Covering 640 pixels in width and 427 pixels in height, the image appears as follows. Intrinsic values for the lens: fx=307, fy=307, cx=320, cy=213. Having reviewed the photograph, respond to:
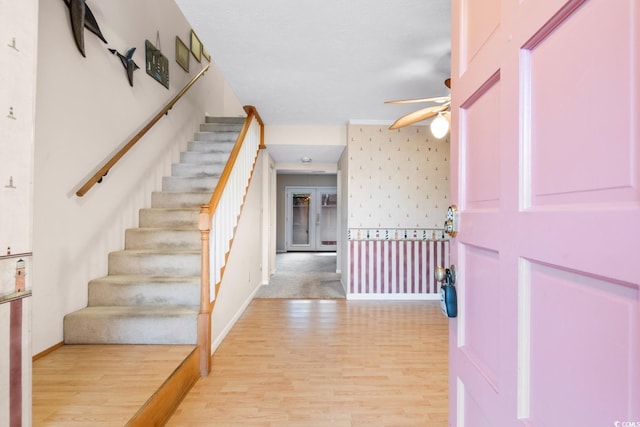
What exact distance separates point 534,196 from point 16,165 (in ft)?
4.47

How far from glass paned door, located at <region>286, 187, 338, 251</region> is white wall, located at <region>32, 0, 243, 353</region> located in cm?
617

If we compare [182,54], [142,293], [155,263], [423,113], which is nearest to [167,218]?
[155,263]

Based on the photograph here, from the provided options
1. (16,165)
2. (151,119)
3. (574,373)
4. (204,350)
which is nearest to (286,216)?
(151,119)

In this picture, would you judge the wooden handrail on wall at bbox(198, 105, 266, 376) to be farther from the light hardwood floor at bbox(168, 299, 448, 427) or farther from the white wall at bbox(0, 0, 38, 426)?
the white wall at bbox(0, 0, 38, 426)

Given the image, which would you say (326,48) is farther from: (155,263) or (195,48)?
(195,48)

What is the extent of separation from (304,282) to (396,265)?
1.60 meters

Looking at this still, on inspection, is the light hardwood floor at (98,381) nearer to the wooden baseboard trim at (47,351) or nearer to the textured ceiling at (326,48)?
the wooden baseboard trim at (47,351)

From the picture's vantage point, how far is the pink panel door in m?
0.37

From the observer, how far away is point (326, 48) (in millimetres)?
2326

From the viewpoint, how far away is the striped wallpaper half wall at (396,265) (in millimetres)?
4141

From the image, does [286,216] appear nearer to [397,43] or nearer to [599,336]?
[397,43]

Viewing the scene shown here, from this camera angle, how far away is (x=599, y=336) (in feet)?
1.33

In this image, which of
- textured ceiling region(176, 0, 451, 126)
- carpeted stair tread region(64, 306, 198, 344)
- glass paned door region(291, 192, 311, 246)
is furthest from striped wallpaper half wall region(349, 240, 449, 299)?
glass paned door region(291, 192, 311, 246)

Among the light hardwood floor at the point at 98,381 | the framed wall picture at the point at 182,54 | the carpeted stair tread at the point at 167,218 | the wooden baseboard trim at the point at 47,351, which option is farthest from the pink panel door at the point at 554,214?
the framed wall picture at the point at 182,54
